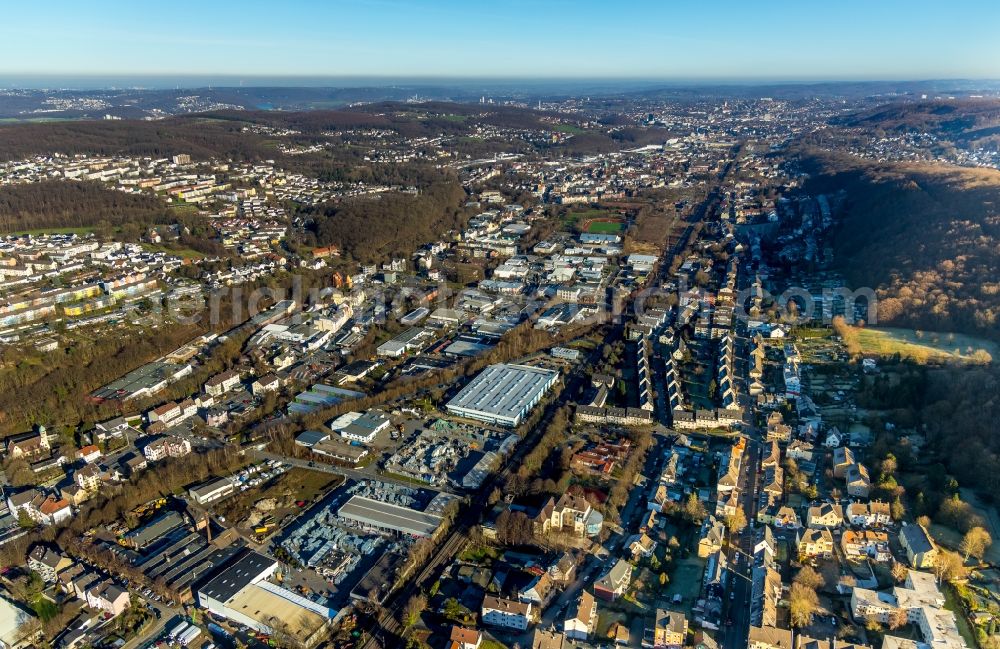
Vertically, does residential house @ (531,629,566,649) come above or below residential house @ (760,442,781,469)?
below

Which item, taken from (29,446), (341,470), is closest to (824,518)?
(341,470)

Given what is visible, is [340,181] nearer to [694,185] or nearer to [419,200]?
[419,200]

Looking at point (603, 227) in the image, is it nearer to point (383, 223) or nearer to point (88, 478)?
point (383, 223)

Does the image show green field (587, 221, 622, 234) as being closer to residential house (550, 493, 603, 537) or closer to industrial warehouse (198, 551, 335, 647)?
residential house (550, 493, 603, 537)

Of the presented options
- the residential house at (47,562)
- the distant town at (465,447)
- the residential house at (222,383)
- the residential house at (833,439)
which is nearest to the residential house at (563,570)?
the distant town at (465,447)

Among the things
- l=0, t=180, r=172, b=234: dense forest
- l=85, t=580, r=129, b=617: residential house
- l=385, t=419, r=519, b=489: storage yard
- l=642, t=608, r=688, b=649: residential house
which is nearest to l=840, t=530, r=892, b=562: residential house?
l=642, t=608, r=688, b=649: residential house
